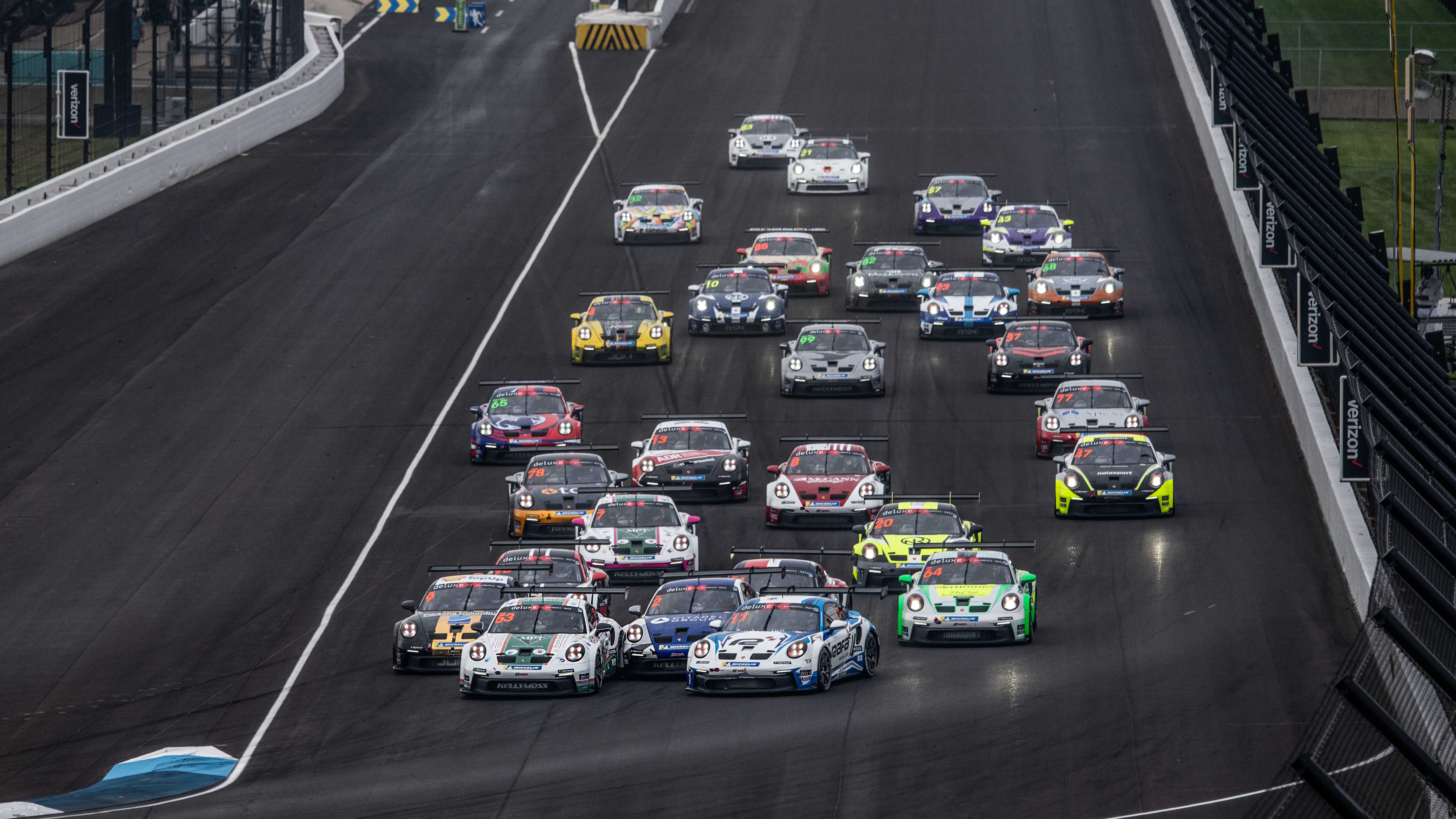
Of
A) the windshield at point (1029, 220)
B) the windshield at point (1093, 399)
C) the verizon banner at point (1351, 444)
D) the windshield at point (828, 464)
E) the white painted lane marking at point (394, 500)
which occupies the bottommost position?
the white painted lane marking at point (394, 500)

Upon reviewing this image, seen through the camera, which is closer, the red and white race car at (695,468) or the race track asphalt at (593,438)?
the race track asphalt at (593,438)

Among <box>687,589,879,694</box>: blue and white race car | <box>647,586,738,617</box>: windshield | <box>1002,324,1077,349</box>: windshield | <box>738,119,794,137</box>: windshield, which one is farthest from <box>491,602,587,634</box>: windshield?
<box>738,119,794,137</box>: windshield

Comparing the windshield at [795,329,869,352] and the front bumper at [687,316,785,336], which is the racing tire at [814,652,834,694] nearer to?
the windshield at [795,329,869,352]

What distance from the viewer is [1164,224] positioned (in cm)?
5203

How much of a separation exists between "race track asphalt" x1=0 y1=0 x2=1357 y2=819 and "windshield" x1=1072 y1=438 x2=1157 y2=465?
3.27 ft

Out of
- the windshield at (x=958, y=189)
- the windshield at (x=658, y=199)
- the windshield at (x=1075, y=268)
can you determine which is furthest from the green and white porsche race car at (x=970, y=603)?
the windshield at (x=958, y=189)

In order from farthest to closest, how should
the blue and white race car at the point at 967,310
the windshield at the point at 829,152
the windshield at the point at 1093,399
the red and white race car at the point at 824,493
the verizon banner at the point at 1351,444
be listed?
the windshield at the point at 829,152 < the blue and white race car at the point at 967,310 < the windshield at the point at 1093,399 < the red and white race car at the point at 824,493 < the verizon banner at the point at 1351,444

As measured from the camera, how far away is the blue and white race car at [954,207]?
5194 centimetres

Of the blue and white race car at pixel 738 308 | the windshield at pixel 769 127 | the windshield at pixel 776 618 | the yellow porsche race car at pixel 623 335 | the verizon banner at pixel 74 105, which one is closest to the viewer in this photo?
the windshield at pixel 776 618

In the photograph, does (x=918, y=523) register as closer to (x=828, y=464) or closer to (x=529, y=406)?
(x=828, y=464)

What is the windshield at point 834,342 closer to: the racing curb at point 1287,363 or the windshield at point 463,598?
the racing curb at point 1287,363

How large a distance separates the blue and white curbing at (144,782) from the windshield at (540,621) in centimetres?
386

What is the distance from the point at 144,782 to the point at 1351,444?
15.5 meters

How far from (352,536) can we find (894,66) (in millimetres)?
40898
